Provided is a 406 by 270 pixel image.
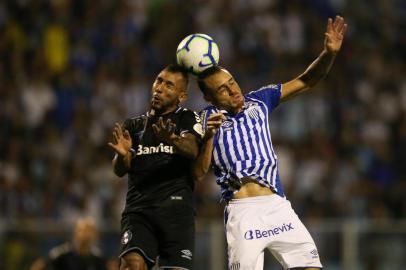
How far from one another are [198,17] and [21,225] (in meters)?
4.29

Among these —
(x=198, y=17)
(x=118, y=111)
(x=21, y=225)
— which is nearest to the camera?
(x=21, y=225)

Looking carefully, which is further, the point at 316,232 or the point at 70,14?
the point at 70,14

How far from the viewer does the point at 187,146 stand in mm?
7438

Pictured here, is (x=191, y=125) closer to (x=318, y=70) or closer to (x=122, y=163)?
(x=122, y=163)

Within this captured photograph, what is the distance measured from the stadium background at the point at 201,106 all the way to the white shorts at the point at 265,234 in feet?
16.7

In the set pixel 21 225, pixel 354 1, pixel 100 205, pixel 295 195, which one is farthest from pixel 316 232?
pixel 354 1

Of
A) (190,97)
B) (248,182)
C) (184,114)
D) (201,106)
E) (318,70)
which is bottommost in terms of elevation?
(248,182)

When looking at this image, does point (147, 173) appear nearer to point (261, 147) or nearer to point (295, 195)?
point (261, 147)

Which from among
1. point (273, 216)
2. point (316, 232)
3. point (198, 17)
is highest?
point (198, 17)

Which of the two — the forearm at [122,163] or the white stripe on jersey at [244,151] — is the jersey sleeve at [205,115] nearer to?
the white stripe on jersey at [244,151]

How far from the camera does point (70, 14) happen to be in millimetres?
15000

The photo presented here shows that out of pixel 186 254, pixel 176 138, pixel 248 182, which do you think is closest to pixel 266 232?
pixel 248 182

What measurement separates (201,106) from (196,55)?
6.08 m

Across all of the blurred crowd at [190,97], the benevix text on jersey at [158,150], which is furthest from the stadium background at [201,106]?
the benevix text on jersey at [158,150]
